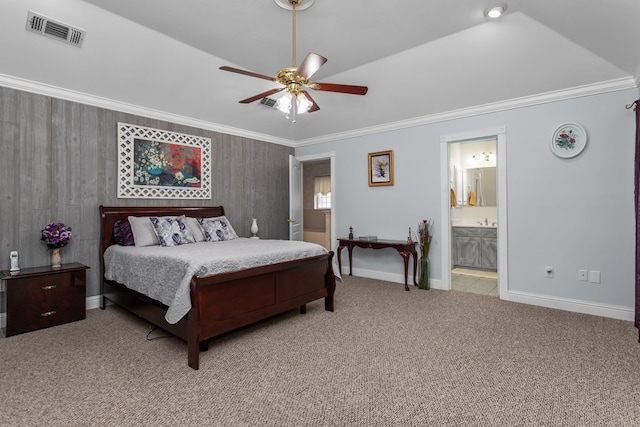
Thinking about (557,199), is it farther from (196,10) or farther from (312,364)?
(196,10)

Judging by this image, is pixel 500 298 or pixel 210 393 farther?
pixel 500 298

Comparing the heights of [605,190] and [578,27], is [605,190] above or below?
below

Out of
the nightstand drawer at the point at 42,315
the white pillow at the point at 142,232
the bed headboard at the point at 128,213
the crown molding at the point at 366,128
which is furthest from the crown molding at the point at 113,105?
the nightstand drawer at the point at 42,315

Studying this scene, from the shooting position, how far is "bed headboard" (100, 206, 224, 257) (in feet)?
12.7

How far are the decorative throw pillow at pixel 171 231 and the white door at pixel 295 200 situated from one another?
1990mm

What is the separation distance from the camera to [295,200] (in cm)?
584

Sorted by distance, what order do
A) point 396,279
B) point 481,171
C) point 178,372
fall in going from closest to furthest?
1. point 178,372
2. point 396,279
3. point 481,171

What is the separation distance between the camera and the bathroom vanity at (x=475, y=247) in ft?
19.5

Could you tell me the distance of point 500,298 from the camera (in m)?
4.13

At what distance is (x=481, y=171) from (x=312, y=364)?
5.48 m

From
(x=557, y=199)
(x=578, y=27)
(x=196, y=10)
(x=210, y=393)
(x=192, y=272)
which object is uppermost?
(x=196, y=10)

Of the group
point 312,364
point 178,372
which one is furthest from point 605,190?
point 178,372

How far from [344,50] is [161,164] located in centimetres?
281

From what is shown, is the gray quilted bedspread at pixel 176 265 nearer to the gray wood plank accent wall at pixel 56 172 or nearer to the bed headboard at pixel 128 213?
the bed headboard at pixel 128 213
